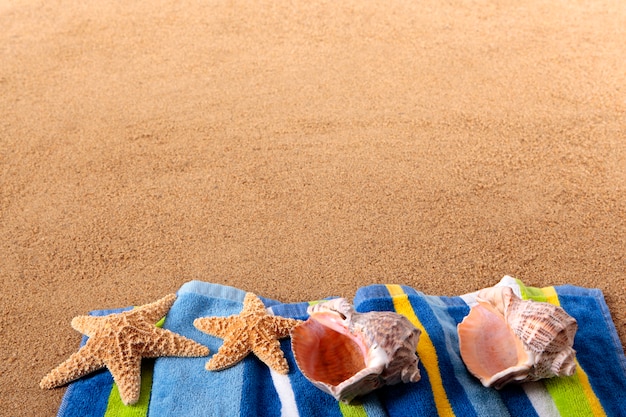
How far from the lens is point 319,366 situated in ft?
6.35

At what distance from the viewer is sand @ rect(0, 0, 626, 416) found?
2543 mm

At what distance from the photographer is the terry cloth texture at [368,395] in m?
1.90

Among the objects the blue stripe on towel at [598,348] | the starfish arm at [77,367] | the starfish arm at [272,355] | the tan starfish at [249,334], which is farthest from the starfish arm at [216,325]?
the blue stripe on towel at [598,348]

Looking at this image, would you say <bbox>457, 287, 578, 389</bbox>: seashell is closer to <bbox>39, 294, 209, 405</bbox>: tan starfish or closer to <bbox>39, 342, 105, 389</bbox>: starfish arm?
<bbox>39, 294, 209, 405</bbox>: tan starfish

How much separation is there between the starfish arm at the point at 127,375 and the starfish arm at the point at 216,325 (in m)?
0.23

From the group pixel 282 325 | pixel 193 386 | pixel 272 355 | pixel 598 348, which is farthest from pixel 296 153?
pixel 598 348

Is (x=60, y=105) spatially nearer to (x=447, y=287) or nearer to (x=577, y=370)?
(x=447, y=287)

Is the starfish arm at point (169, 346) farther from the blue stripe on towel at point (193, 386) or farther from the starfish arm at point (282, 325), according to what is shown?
the starfish arm at point (282, 325)

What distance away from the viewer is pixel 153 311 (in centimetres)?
216

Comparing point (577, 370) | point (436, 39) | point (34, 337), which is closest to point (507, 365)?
point (577, 370)

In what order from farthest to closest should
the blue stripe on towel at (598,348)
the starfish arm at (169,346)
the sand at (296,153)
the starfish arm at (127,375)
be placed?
the sand at (296,153)
the blue stripe on towel at (598,348)
the starfish arm at (169,346)
the starfish arm at (127,375)

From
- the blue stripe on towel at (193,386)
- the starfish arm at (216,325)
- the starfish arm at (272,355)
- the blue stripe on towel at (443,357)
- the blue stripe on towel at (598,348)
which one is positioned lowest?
the blue stripe on towel at (598,348)

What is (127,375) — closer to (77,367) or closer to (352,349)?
(77,367)

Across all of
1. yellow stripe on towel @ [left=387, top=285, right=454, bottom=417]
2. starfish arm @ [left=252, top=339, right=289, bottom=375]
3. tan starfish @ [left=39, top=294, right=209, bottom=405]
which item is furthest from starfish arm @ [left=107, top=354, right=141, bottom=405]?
yellow stripe on towel @ [left=387, top=285, right=454, bottom=417]
